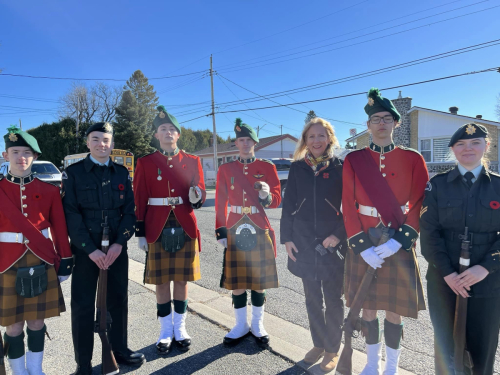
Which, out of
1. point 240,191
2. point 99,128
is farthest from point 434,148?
point 99,128

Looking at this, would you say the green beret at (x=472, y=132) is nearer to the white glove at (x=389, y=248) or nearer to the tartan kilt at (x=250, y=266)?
the white glove at (x=389, y=248)

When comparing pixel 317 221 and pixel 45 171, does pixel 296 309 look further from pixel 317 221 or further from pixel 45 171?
pixel 45 171

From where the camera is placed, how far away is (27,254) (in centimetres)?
244

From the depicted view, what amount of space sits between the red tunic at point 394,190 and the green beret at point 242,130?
109cm

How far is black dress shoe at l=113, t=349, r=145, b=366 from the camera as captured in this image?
111 inches

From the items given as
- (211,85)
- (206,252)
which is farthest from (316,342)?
(211,85)

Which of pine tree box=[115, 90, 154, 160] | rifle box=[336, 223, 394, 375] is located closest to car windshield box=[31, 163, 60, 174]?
rifle box=[336, 223, 394, 375]

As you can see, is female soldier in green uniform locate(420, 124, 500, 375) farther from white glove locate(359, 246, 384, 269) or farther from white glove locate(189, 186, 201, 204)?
white glove locate(189, 186, 201, 204)

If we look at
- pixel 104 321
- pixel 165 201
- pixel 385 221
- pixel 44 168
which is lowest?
pixel 104 321

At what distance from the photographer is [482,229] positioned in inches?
83.3

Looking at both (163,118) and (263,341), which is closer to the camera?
(263,341)

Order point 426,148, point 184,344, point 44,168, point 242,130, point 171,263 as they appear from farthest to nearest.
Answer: point 426,148, point 44,168, point 242,130, point 171,263, point 184,344

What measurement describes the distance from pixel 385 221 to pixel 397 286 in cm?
47

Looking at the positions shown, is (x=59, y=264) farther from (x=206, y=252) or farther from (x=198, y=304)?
(x=206, y=252)
